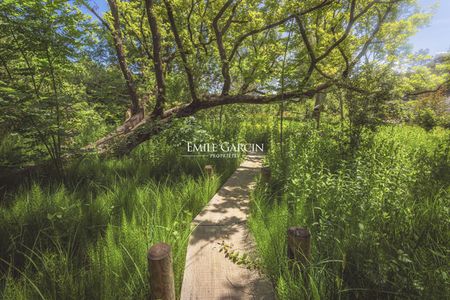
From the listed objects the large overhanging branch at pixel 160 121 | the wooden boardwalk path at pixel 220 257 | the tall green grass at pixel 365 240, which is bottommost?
the wooden boardwalk path at pixel 220 257

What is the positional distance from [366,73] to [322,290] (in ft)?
14.7

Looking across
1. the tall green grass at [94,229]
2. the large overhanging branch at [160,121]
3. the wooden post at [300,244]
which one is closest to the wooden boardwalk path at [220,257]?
the tall green grass at [94,229]

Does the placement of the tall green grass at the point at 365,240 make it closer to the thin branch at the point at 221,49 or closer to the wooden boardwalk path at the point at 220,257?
Answer: the wooden boardwalk path at the point at 220,257

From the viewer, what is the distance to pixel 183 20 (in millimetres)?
6105

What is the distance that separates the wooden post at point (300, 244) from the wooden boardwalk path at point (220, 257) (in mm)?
445

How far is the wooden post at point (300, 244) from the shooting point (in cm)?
166

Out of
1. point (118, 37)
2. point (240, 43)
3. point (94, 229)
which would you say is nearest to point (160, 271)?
point (94, 229)

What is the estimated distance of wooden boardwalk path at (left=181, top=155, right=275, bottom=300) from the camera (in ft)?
6.13

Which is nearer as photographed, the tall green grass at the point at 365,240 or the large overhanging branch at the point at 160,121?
the tall green grass at the point at 365,240

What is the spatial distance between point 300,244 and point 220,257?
100cm

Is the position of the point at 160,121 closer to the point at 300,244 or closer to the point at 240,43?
the point at 240,43

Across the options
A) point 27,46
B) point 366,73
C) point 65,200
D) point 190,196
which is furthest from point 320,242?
point 27,46

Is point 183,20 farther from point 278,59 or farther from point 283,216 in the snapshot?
point 283,216

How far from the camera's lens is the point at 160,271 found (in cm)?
152
